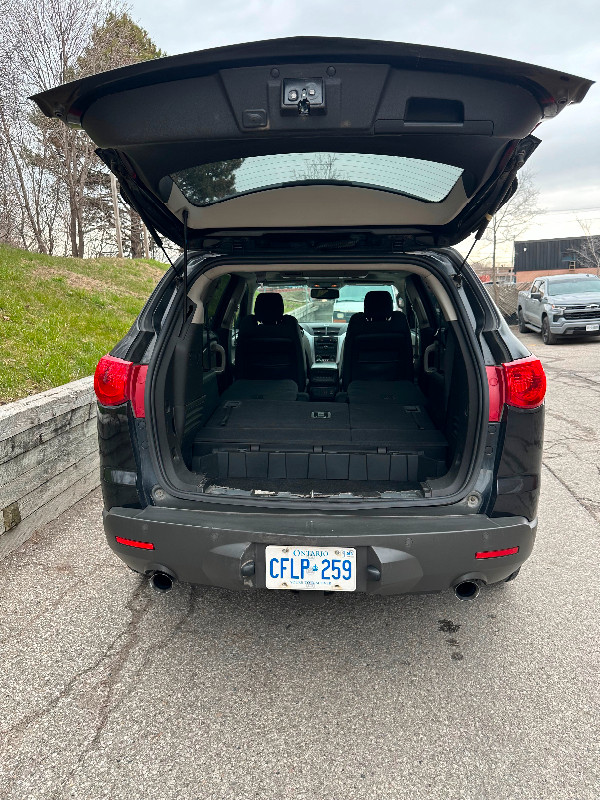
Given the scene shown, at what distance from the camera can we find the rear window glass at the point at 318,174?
2176 mm

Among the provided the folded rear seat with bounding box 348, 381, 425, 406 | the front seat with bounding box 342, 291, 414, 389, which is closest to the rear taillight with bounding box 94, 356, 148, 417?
the folded rear seat with bounding box 348, 381, 425, 406

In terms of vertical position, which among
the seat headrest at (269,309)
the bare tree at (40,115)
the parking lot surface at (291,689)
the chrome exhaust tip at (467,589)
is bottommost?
the parking lot surface at (291,689)

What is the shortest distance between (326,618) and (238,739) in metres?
0.84

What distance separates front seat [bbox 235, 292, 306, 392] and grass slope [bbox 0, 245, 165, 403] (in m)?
1.51

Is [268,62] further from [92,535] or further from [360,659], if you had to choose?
[92,535]

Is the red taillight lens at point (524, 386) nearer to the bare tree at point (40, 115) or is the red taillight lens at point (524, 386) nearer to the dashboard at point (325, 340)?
the dashboard at point (325, 340)

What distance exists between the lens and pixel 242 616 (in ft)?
9.07

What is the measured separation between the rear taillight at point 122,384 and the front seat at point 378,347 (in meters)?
2.43

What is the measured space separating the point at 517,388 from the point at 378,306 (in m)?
A: 2.57

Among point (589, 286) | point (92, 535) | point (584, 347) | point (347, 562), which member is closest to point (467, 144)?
point (347, 562)

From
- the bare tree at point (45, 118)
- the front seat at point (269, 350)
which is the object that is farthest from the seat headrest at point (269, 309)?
the bare tree at point (45, 118)

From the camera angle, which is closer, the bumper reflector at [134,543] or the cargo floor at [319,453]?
the bumper reflector at [134,543]

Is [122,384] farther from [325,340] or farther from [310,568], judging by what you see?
[325,340]

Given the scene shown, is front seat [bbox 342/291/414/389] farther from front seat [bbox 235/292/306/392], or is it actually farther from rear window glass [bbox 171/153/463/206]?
rear window glass [bbox 171/153/463/206]
